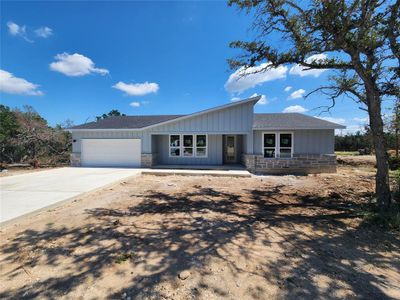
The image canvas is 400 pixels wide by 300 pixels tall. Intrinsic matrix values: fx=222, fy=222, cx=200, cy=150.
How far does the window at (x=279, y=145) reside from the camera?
43.2 feet

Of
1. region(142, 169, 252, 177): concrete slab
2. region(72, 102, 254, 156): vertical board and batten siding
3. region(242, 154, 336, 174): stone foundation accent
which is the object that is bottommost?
region(142, 169, 252, 177): concrete slab

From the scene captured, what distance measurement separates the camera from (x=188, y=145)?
15039 millimetres

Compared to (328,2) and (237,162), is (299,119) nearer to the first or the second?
(237,162)

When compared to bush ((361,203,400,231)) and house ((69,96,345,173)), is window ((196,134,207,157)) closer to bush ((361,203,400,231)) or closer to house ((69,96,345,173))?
house ((69,96,345,173))

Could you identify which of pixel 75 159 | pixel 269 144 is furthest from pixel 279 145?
pixel 75 159

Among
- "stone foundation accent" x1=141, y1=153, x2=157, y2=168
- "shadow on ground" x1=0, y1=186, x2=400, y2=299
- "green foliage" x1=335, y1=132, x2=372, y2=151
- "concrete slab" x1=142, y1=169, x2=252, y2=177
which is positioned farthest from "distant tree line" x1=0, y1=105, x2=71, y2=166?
"green foliage" x1=335, y1=132, x2=372, y2=151

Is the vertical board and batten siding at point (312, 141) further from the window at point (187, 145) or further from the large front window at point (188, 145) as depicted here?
the window at point (187, 145)

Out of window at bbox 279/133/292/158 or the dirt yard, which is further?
window at bbox 279/133/292/158

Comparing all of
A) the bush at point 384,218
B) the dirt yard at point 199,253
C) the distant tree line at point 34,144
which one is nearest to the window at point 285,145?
the dirt yard at point 199,253

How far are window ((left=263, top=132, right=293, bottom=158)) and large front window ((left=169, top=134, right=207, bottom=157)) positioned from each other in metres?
4.00

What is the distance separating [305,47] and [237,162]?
10.7 metres

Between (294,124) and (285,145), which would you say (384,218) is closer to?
(285,145)

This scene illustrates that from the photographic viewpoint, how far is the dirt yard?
2.78 m

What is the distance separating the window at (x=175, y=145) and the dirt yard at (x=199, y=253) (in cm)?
864
